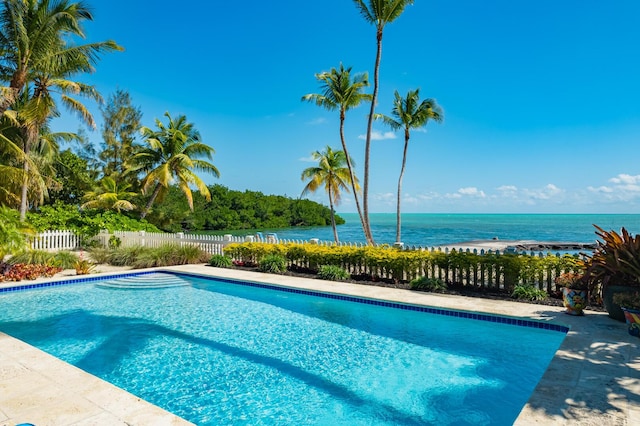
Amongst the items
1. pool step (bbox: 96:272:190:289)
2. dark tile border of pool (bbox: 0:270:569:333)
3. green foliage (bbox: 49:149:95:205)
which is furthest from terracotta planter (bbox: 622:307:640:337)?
green foliage (bbox: 49:149:95:205)

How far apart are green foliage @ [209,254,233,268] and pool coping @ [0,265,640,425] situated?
23.7ft

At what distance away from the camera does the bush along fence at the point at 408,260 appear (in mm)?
7762

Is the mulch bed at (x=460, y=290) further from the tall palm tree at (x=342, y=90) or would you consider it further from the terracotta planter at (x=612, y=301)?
the tall palm tree at (x=342, y=90)

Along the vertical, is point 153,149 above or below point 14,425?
above

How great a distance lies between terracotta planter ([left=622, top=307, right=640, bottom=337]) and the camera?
5.05m

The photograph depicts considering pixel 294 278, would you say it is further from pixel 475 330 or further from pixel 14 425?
pixel 14 425

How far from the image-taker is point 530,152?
3397 centimetres

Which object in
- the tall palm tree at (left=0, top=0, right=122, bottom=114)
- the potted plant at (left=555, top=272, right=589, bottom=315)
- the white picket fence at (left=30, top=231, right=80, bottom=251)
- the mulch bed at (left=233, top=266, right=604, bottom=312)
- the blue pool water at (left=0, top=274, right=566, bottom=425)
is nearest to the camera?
the blue pool water at (left=0, top=274, right=566, bottom=425)

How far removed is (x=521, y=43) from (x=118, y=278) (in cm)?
1868

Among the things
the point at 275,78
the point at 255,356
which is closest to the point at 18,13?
the point at 275,78

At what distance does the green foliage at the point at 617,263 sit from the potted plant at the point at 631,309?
298 millimetres

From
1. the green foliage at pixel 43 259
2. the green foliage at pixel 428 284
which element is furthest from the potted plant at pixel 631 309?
the green foliage at pixel 43 259

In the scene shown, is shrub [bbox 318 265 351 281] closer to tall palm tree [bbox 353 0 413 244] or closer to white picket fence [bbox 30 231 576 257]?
white picket fence [bbox 30 231 576 257]

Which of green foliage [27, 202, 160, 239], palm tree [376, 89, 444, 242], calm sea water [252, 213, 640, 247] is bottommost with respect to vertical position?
calm sea water [252, 213, 640, 247]
